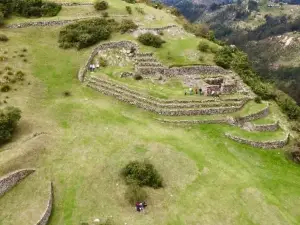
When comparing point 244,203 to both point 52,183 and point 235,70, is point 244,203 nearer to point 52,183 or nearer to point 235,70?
point 52,183

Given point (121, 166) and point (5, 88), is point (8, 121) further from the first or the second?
point (121, 166)

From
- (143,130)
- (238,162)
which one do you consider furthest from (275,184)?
(143,130)

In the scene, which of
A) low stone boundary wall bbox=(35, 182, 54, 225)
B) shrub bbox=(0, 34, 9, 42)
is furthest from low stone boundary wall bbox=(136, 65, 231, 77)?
low stone boundary wall bbox=(35, 182, 54, 225)

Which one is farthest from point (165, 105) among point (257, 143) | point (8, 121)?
point (8, 121)

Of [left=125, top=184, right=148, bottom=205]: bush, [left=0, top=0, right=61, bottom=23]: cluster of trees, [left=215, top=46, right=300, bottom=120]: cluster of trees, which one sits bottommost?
[left=215, top=46, right=300, bottom=120]: cluster of trees

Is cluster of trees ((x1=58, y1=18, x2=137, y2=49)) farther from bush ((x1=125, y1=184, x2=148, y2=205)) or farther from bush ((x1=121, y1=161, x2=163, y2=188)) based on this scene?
bush ((x1=125, y1=184, x2=148, y2=205))
